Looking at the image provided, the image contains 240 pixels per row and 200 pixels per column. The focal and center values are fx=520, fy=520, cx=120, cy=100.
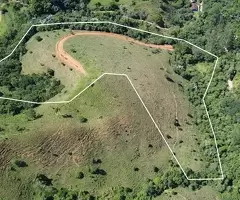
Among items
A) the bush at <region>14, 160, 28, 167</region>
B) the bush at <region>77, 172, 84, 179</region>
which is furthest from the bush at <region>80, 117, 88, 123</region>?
the bush at <region>14, 160, 28, 167</region>

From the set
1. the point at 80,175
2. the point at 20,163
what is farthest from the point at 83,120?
the point at 20,163

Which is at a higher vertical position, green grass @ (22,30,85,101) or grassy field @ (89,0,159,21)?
grassy field @ (89,0,159,21)

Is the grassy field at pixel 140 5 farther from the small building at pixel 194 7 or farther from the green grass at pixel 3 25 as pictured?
the green grass at pixel 3 25

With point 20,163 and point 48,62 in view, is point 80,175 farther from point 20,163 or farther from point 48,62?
point 48,62

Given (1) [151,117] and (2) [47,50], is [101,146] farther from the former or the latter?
(2) [47,50]

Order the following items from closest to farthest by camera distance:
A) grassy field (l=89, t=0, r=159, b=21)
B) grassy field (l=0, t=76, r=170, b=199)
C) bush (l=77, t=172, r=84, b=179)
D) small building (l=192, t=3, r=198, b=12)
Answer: grassy field (l=0, t=76, r=170, b=199) → bush (l=77, t=172, r=84, b=179) → grassy field (l=89, t=0, r=159, b=21) → small building (l=192, t=3, r=198, b=12)

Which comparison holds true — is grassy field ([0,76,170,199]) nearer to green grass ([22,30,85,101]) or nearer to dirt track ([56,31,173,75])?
green grass ([22,30,85,101])

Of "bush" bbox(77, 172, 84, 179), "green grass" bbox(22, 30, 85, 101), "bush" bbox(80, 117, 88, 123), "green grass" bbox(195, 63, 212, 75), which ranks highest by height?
"green grass" bbox(22, 30, 85, 101)
